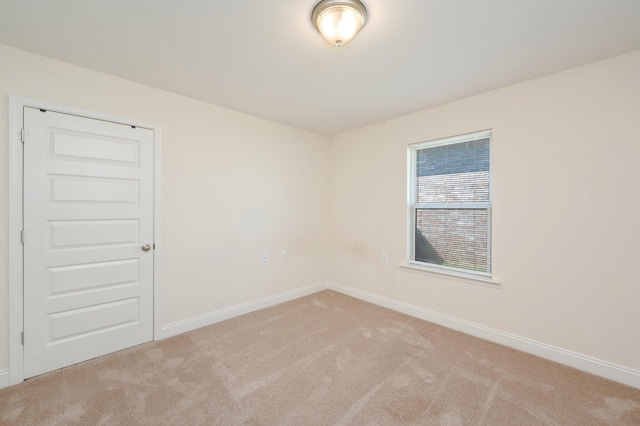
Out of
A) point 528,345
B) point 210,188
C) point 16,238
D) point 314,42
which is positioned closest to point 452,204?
point 528,345

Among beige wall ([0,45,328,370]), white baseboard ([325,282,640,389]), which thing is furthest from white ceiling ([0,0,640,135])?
white baseboard ([325,282,640,389])

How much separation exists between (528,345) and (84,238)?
4.04m

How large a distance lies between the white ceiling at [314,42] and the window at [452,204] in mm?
651

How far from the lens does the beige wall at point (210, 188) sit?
2.06 metres

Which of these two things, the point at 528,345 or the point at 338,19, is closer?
the point at 338,19

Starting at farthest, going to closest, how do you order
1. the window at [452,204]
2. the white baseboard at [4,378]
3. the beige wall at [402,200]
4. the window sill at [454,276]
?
the window at [452,204], the window sill at [454,276], the beige wall at [402,200], the white baseboard at [4,378]

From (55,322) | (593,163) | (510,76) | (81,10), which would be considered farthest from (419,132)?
(55,322)

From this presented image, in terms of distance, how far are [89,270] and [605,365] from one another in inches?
169

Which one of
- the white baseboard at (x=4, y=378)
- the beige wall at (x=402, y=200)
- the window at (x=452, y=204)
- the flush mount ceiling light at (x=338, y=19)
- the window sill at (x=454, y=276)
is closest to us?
the flush mount ceiling light at (x=338, y=19)

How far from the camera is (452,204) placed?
2.93 m

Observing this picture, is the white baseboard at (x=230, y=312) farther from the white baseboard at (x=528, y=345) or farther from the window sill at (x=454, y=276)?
the window sill at (x=454, y=276)

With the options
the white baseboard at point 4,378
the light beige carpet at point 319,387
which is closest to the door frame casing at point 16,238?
the white baseboard at point 4,378

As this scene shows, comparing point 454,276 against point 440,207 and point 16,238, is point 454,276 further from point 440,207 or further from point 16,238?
point 16,238

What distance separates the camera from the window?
272 centimetres
